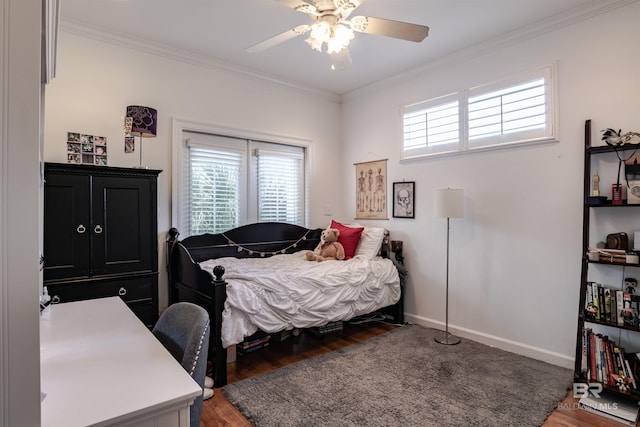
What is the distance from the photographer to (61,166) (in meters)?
2.43

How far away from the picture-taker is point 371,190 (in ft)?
13.9

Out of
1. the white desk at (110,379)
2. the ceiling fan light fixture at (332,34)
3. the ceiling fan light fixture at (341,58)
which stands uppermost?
the ceiling fan light fixture at (332,34)

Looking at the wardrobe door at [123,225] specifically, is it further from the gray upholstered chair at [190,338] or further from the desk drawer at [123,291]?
the gray upholstered chair at [190,338]

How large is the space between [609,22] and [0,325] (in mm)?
3612

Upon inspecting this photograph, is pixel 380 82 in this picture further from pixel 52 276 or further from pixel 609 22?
pixel 52 276

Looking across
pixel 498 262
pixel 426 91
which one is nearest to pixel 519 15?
pixel 426 91

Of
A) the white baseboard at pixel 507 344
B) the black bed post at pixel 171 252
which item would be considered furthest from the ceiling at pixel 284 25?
the white baseboard at pixel 507 344

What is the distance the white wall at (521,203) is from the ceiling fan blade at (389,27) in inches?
57.9

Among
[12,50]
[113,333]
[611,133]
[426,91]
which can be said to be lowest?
[113,333]

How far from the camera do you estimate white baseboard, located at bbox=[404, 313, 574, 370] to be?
272 cm

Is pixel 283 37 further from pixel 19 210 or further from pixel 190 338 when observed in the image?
pixel 19 210

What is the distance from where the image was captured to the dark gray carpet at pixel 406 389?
79.1 inches

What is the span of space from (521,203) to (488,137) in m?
0.66

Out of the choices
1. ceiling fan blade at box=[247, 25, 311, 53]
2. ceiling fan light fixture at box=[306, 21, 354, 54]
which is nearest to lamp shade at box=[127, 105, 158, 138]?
ceiling fan blade at box=[247, 25, 311, 53]
